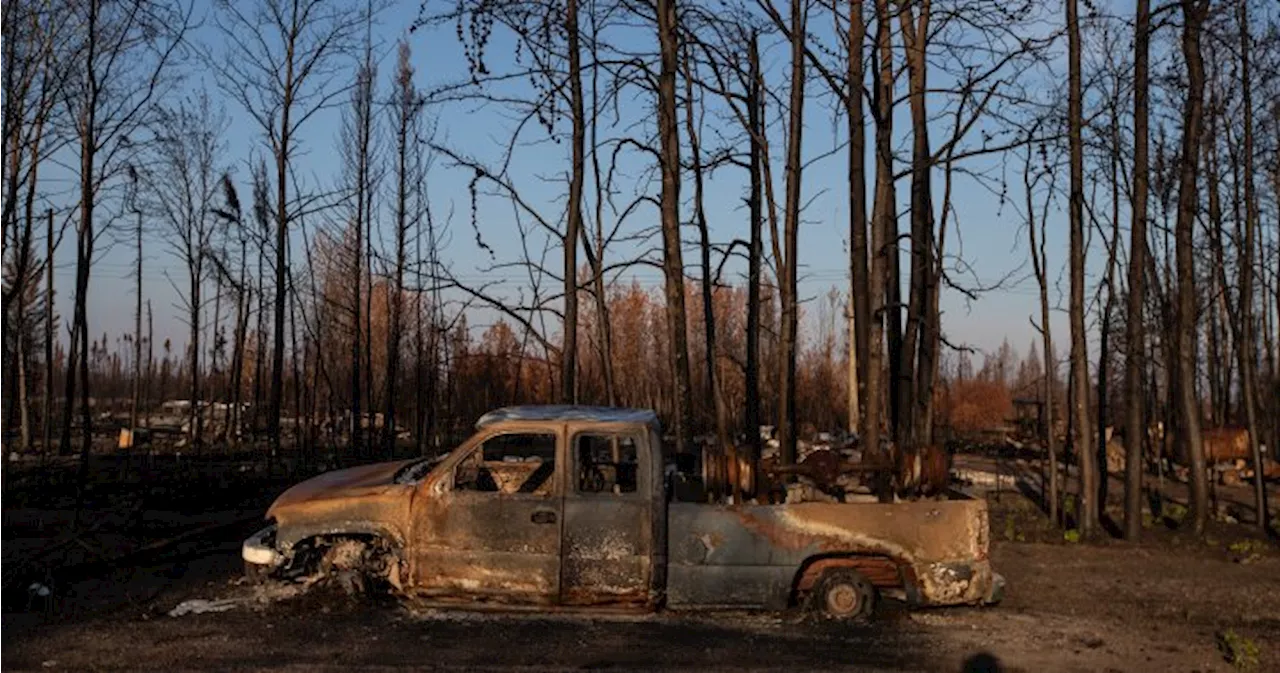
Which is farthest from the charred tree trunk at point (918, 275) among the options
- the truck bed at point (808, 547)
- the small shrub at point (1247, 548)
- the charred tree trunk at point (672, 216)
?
the truck bed at point (808, 547)

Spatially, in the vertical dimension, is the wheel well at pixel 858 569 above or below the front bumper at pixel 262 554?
below

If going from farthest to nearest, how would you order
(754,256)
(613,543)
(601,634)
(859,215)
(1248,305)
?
1. (1248,305)
2. (754,256)
3. (859,215)
4. (613,543)
5. (601,634)

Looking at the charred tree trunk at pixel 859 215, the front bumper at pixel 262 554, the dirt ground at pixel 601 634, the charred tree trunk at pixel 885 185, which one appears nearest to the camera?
the dirt ground at pixel 601 634

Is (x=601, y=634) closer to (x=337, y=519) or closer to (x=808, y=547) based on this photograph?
(x=808, y=547)

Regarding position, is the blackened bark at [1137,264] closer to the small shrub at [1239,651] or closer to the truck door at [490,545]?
the small shrub at [1239,651]

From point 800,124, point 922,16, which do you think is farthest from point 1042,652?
point 922,16

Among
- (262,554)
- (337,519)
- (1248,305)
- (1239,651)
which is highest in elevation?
(1248,305)

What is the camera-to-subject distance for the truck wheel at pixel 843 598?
8.47m

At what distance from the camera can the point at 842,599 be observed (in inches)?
335

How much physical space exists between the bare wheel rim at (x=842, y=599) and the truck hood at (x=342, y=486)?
11.6 ft

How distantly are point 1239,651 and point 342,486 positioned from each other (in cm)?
664

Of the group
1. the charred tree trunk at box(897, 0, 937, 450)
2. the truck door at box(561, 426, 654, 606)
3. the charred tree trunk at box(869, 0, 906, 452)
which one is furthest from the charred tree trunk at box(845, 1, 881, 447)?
the truck door at box(561, 426, 654, 606)

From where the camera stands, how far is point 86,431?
1806 cm

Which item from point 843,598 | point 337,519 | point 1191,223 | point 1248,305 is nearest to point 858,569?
point 843,598
